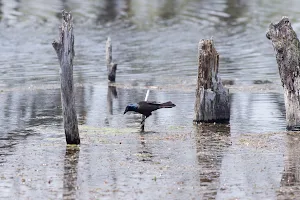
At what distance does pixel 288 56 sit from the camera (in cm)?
2036

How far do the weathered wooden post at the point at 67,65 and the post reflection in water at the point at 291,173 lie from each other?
437 centimetres

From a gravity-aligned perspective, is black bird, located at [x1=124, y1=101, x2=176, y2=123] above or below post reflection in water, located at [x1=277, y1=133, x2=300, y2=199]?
above

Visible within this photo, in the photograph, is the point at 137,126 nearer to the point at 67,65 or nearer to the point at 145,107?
the point at 145,107

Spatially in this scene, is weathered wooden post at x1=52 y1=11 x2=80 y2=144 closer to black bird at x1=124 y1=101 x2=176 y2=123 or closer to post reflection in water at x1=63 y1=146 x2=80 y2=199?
post reflection in water at x1=63 y1=146 x2=80 y2=199

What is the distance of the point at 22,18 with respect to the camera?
59.6 m

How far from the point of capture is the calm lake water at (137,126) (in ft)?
49.6

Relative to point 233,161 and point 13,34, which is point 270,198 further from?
point 13,34

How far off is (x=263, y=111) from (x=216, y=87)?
3201 mm

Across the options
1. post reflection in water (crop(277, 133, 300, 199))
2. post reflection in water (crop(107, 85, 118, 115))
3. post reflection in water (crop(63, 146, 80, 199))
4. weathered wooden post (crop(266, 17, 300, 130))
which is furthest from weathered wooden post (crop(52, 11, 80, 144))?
post reflection in water (crop(107, 85, 118, 115))

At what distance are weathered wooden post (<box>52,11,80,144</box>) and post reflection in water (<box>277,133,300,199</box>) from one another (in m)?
4.37

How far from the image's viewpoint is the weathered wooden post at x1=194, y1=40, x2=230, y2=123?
72.3ft

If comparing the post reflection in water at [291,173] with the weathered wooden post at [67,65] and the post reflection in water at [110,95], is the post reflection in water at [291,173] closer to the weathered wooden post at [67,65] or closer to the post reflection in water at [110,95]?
the weathered wooden post at [67,65]

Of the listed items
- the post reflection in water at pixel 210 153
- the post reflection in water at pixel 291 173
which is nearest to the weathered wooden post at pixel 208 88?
the post reflection in water at pixel 210 153

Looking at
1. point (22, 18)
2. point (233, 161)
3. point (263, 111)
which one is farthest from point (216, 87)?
point (22, 18)
